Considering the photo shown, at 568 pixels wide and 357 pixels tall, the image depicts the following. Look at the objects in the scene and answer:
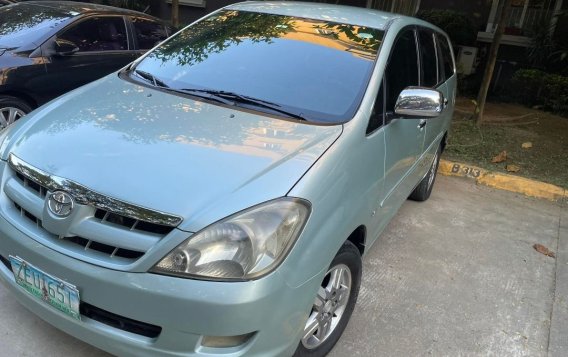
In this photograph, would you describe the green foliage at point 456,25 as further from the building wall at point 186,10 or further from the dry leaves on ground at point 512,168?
the building wall at point 186,10

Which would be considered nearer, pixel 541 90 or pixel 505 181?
pixel 505 181

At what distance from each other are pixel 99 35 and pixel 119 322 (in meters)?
4.20

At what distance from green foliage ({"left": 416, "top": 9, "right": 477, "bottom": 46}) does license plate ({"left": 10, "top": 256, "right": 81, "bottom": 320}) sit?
31.5 feet

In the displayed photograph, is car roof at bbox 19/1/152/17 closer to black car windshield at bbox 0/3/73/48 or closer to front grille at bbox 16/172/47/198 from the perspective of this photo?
black car windshield at bbox 0/3/73/48

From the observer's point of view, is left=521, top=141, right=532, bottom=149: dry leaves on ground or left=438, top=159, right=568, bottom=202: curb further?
left=521, top=141, right=532, bottom=149: dry leaves on ground

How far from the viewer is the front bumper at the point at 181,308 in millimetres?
1780

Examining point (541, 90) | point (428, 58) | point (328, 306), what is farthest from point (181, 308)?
point (541, 90)

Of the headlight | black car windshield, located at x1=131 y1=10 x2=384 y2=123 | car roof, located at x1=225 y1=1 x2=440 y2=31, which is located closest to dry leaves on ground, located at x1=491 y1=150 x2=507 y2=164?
car roof, located at x1=225 y1=1 x2=440 y2=31

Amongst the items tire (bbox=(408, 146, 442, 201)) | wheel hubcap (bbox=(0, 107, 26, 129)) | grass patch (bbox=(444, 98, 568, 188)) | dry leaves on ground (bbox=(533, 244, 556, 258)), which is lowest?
grass patch (bbox=(444, 98, 568, 188))

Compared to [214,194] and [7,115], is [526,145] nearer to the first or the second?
[214,194]

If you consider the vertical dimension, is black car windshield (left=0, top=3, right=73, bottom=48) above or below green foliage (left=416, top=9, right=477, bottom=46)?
above

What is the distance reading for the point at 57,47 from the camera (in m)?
4.78

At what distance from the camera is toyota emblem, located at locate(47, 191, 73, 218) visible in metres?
1.95

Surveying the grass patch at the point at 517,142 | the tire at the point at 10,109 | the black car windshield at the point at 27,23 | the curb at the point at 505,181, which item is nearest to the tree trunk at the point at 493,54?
the grass patch at the point at 517,142
